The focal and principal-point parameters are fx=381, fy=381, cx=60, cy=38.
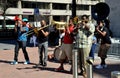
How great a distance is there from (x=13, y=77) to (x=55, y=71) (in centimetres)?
163

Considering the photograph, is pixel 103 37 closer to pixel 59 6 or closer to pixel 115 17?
pixel 115 17

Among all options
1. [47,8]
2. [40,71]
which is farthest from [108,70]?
[47,8]

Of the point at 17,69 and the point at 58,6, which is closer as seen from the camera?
the point at 17,69

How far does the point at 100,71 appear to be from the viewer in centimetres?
1239

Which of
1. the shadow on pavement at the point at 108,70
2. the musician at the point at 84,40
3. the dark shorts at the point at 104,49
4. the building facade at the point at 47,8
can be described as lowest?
the building facade at the point at 47,8

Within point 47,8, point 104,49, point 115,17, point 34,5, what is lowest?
point 47,8

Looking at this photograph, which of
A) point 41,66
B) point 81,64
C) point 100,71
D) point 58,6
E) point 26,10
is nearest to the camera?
point 81,64

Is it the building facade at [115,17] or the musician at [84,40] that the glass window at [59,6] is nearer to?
the building facade at [115,17]

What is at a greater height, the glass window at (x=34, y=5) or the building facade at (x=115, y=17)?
the building facade at (x=115, y=17)

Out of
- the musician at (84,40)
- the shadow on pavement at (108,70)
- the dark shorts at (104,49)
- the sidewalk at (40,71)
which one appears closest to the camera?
the musician at (84,40)

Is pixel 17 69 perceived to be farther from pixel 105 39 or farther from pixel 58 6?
pixel 58 6

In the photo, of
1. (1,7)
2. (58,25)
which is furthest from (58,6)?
(58,25)

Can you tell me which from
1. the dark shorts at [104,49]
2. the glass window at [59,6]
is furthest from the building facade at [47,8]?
the dark shorts at [104,49]

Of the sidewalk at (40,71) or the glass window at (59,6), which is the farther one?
the glass window at (59,6)
